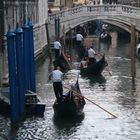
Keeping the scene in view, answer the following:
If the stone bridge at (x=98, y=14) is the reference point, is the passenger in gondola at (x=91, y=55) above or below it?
below

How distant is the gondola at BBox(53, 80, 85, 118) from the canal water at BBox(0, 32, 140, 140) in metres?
0.13

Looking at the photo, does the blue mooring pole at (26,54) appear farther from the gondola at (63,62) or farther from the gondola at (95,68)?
the gondola at (63,62)

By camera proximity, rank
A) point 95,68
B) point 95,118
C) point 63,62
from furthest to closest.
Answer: point 63,62, point 95,68, point 95,118

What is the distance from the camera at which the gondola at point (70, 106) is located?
10.6m

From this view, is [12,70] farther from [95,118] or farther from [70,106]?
[95,118]

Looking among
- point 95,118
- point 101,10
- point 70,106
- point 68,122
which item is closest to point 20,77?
point 70,106

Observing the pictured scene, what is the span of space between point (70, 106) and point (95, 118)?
57cm

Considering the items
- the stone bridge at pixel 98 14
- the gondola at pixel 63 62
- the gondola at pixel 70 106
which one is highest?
the stone bridge at pixel 98 14

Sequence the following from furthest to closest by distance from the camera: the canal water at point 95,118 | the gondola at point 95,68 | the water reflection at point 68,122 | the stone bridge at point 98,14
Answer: the stone bridge at point 98,14, the gondola at point 95,68, the water reflection at point 68,122, the canal water at point 95,118

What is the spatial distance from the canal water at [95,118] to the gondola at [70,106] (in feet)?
0.42

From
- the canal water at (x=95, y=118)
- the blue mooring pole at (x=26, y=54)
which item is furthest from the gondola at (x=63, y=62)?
the blue mooring pole at (x=26, y=54)

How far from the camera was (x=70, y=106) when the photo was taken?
10.6 metres

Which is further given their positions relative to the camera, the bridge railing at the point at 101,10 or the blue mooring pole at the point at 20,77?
the bridge railing at the point at 101,10

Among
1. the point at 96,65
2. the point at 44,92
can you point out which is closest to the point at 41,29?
the point at 96,65
